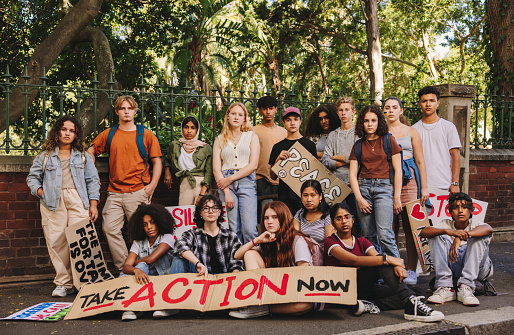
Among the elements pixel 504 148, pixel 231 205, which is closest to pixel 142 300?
pixel 231 205

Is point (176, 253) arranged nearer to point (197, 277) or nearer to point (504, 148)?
point (197, 277)

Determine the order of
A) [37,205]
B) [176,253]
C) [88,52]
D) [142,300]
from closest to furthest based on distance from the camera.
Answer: [142,300] < [176,253] < [37,205] < [88,52]

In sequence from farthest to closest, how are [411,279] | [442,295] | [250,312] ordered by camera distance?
[411,279] < [442,295] < [250,312]

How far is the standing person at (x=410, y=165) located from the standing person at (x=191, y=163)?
2228 mm

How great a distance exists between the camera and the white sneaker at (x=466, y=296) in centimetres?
492

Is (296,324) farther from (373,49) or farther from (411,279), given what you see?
(373,49)

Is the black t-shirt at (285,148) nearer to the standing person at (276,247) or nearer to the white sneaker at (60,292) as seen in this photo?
the standing person at (276,247)

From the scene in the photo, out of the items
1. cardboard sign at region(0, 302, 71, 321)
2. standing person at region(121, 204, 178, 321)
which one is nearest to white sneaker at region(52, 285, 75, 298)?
cardboard sign at region(0, 302, 71, 321)

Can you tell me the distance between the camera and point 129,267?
499 centimetres

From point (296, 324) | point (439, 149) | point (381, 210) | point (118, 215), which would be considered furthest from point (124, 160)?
point (439, 149)

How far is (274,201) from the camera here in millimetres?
4980

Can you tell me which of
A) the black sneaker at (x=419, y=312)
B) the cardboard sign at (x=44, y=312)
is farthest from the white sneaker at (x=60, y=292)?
the black sneaker at (x=419, y=312)

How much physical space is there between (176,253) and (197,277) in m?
0.35

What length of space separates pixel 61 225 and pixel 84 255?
0.42m
